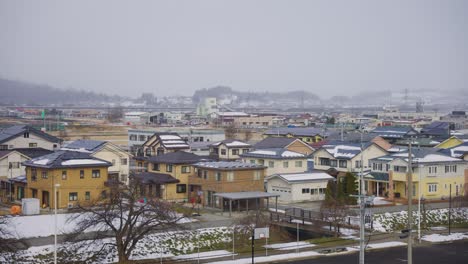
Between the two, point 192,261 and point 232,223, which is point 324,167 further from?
point 192,261

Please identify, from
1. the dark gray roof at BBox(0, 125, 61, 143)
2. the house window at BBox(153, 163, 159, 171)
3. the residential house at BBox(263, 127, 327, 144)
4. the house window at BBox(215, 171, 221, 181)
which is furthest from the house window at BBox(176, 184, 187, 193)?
the residential house at BBox(263, 127, 327, 144)

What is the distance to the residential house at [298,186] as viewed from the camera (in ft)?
77.8

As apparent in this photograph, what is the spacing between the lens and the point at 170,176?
23.8 m

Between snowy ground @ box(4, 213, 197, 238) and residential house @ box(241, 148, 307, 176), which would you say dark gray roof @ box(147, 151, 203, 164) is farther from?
snowy ground @ box(4, 213, 197, 238)

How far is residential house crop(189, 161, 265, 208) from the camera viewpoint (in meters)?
22.3

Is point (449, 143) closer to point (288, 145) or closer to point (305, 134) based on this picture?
point (288, 145)

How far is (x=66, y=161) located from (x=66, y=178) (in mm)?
585

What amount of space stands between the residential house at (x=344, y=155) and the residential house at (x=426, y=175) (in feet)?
5.41

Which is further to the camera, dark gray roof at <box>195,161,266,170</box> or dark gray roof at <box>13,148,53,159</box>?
dark gray roof at <box>13,148,53,159</box>

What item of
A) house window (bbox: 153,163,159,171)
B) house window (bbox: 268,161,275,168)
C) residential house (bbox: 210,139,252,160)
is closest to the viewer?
house window (bbox: 153,163,159,171)

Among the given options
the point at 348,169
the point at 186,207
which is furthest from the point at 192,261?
the point at 348,169

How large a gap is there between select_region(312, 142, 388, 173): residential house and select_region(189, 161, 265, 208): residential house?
4975 mm

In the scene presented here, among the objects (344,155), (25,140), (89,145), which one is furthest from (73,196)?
(344,155)

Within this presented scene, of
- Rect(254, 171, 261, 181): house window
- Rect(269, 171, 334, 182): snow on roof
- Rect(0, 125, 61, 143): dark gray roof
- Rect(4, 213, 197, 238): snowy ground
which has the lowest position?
Rect(4, 213, 197, 238): snowy ground
